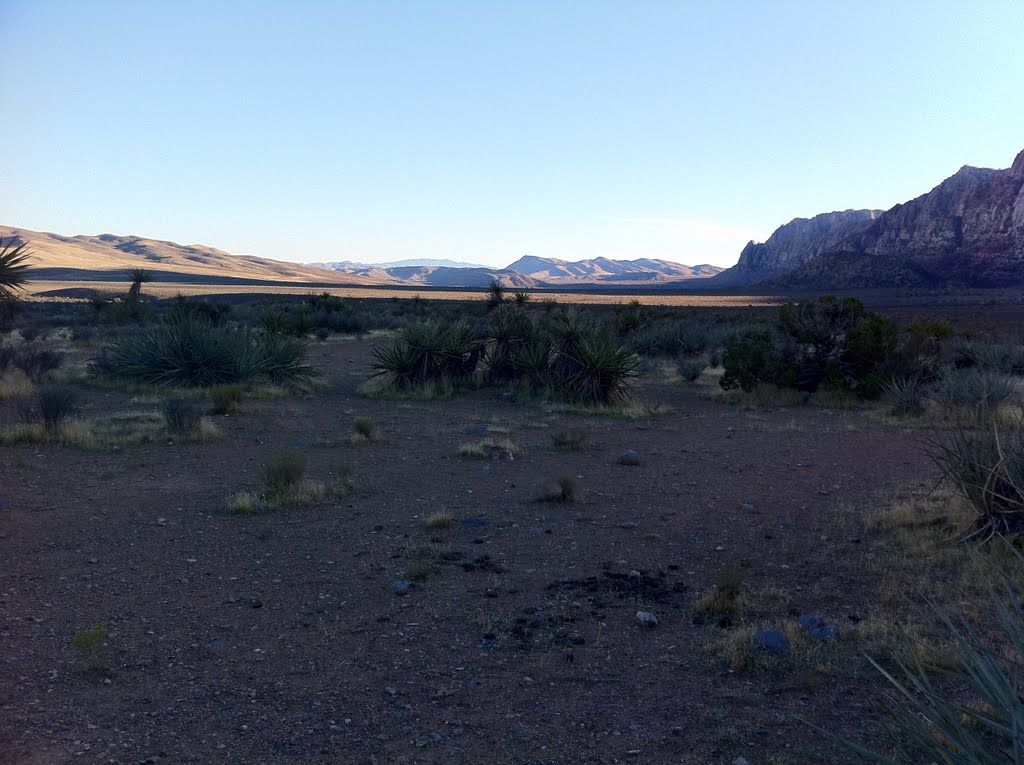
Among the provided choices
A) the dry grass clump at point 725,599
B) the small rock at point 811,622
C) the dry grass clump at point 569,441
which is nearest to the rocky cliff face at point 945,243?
the dry grass clump at point 569,441

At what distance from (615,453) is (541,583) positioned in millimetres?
6021

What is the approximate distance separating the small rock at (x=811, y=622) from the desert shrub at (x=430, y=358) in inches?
554

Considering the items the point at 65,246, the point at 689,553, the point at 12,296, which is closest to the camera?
the point at 689,553

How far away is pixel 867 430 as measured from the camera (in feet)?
47.1

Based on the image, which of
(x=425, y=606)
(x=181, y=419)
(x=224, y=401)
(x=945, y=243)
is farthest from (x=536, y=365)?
(x=945, y=243)

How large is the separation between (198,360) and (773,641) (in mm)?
16461

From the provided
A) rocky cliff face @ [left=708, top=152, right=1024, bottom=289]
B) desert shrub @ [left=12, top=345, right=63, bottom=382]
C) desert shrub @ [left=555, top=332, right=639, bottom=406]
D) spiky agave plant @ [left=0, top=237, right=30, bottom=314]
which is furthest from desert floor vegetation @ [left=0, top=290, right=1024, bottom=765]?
rocky cliff face @ [left=708, top=152, right=1024, bottom=289]

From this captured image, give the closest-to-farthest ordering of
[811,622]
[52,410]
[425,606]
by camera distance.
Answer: [811,622], [425,606], [52,410]

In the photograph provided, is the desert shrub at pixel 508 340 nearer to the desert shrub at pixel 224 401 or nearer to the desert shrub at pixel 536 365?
the desert shrub at pixel 536 365

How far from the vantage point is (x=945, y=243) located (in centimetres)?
10519

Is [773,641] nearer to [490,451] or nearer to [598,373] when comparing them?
[490,451]

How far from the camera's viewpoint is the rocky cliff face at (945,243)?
93.9m

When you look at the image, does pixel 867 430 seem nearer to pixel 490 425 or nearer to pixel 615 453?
pixel 615 453

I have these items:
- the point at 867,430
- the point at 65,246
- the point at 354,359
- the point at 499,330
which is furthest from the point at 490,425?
the point at 65,246
